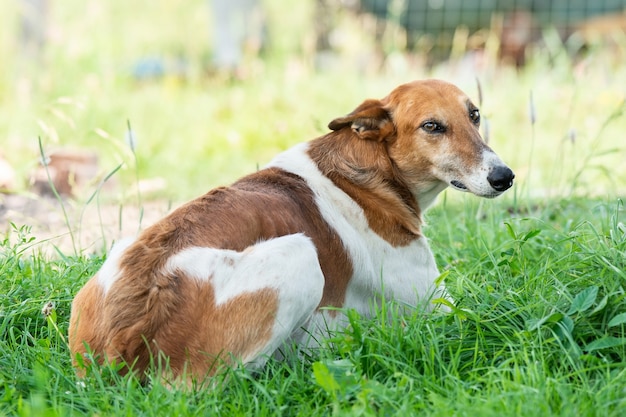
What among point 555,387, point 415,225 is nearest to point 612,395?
point 555,387

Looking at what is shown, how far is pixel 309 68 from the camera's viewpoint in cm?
877

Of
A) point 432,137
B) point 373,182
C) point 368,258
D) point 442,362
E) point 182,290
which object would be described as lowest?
point 442,362

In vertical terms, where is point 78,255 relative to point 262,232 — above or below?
below

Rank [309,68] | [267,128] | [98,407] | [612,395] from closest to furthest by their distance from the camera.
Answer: [612,395]
[98,407]
[267,128]
[309,68]

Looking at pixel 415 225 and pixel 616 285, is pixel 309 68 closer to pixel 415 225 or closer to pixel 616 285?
pixel 415 225

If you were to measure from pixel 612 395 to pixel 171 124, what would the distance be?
6053mm

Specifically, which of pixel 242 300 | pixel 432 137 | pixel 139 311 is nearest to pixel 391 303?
pixel 242 300

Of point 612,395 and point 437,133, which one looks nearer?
point 612,395

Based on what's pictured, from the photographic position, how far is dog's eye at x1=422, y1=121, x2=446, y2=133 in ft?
11.6

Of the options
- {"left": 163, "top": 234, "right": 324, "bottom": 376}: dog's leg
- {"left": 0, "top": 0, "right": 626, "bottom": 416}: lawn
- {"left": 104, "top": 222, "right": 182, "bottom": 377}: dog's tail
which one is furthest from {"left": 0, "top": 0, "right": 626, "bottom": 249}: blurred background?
{"left": 104, "top": 222, "right": 182, "bottom": 377}: dog's tail

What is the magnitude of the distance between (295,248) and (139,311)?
0.61 m

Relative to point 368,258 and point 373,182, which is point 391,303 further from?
point 373,182

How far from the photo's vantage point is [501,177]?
11.0ft

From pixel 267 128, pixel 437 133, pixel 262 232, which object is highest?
pixel 437 133
